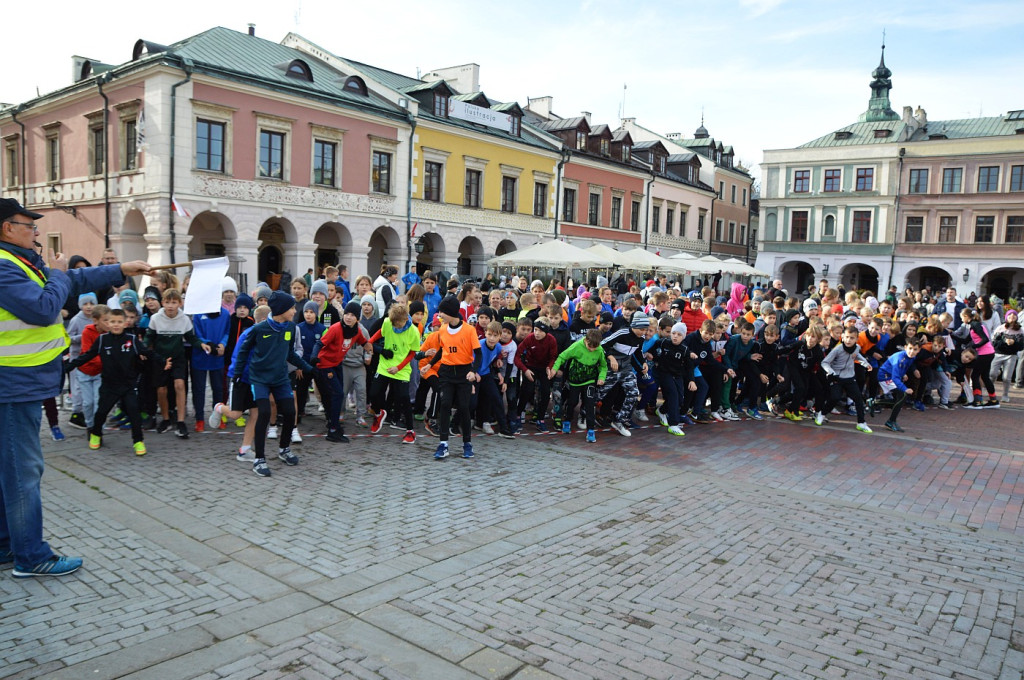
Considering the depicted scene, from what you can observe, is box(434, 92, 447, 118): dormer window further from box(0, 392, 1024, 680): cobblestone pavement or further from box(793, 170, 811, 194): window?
box(793, 170, 811, 194): window

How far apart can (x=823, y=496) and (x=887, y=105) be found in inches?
2200

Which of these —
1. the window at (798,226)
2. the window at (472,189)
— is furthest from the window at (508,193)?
the window at (798,226)

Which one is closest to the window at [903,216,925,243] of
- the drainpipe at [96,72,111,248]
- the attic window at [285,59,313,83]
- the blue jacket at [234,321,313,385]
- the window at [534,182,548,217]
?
the window at [534,182,548,217]

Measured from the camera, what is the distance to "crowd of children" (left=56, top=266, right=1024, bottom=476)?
8.04m

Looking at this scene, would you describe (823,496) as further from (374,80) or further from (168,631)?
(374,80)

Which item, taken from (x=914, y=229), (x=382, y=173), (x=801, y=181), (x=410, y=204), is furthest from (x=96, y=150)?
(x=914, y=229)

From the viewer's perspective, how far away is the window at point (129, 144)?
23375mm

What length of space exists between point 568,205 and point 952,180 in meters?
25.6

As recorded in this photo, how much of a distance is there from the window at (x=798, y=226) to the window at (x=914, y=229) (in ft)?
20.2

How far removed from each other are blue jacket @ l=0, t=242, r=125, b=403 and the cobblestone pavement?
4.08 ft

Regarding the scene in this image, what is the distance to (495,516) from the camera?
6.30 m

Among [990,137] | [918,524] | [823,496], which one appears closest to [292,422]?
[823,496]

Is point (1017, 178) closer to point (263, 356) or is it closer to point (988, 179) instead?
point (988, 179)

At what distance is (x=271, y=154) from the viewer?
80.7 ft
